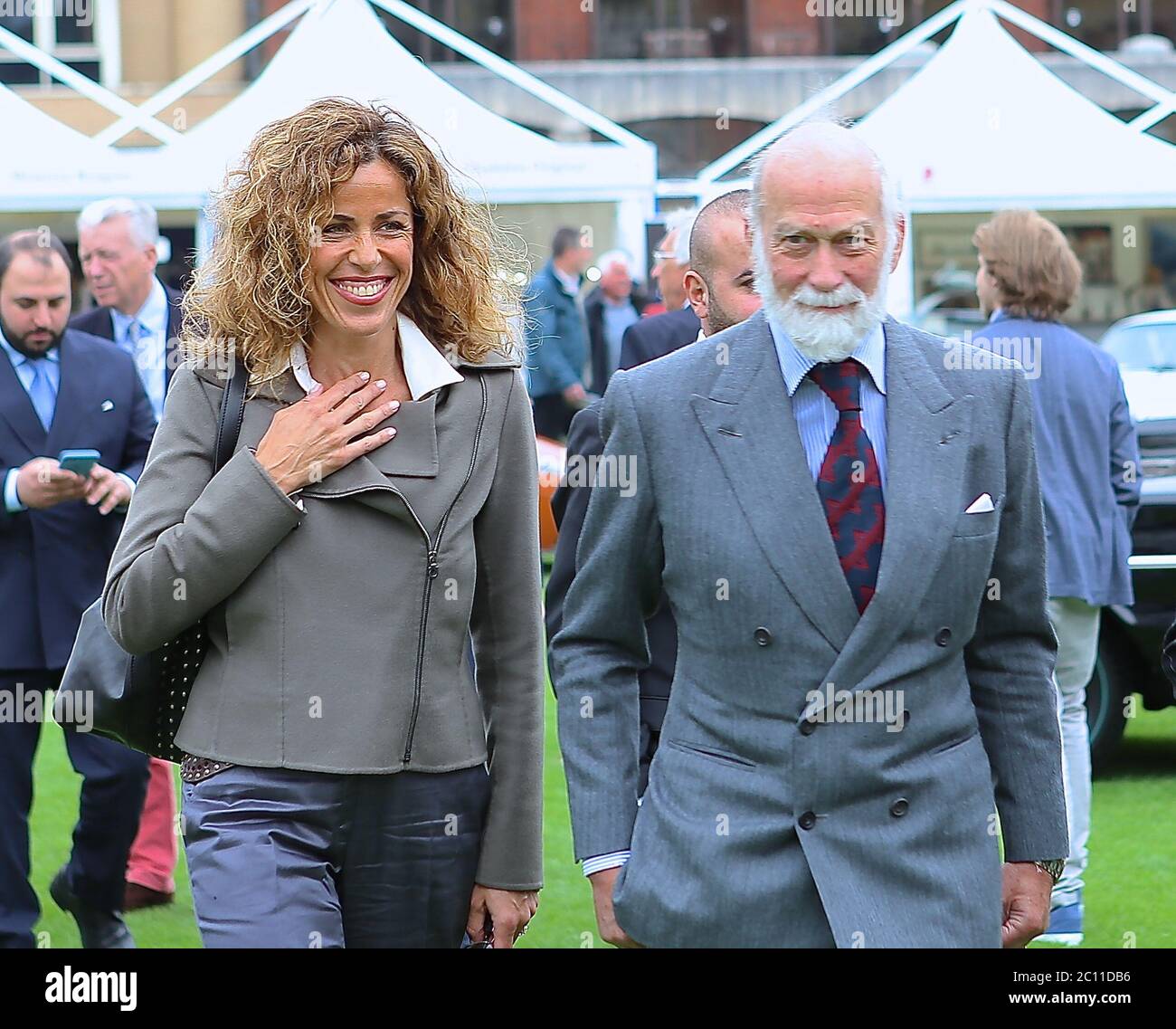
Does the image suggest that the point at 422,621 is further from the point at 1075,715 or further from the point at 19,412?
the point at 1075,715

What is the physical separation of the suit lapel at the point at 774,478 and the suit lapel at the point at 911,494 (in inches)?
1.9

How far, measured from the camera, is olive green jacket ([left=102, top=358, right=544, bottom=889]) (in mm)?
3170

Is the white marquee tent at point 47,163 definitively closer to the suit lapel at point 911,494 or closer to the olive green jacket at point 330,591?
the olive green jacket at point 330,591

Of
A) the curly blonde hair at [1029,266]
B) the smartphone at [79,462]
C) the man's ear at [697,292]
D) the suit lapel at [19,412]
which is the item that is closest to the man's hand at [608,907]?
the man's ear at [697,292]

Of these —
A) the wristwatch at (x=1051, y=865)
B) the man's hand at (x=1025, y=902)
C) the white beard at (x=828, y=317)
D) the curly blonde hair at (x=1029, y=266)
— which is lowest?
the man's hand at (x=1025, y=902)

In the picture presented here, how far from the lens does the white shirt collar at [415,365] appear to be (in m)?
3.40

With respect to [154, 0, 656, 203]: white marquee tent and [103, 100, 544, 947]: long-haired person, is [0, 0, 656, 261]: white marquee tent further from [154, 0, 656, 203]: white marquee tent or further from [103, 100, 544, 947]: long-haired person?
[103, 100, 544, 947]: long-haired person

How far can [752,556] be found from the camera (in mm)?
2902

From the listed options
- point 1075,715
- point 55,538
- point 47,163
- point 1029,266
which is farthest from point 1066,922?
point 47,163

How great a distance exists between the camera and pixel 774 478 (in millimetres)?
2930

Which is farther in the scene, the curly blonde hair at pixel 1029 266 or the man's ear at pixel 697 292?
the curly blonde hair at pixel 1029 266

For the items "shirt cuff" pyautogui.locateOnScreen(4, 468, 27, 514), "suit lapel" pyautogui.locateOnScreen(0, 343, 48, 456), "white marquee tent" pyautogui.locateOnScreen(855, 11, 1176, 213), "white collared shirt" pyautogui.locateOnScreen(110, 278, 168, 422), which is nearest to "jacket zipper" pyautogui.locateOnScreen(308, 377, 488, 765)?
"shirt cuff" pyautogui.locateOnScreen(4, 468, 27, 514)

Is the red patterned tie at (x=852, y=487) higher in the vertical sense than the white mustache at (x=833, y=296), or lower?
lower
